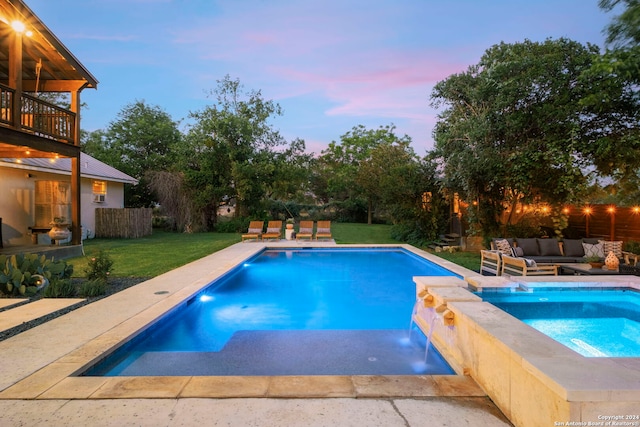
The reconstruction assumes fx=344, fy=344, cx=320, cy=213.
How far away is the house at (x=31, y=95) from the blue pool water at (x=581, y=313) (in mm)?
9802

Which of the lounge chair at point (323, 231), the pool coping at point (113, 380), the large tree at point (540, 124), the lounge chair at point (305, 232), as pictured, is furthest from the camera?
the lounge chair at point (305, 232)

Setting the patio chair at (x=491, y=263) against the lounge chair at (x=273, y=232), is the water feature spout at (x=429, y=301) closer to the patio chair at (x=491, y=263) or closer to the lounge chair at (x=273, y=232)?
the patio chair at (x=491, y=263)

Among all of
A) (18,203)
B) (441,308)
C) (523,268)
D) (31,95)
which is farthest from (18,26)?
(523,268)

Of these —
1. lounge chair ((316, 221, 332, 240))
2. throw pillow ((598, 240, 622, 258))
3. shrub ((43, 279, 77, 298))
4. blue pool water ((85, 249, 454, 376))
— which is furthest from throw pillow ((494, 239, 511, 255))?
shrub ((43, 279, 77, 298))

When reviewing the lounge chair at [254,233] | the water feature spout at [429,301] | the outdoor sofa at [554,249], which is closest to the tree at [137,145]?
the lounge chair at [254,233]

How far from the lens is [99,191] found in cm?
1508

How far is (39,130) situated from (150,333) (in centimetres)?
679

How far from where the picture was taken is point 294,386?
2.81m

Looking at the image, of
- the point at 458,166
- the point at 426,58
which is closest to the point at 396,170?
the point at 458,166

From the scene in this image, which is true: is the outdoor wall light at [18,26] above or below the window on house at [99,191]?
above

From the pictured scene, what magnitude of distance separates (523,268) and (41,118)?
11818 millimetres

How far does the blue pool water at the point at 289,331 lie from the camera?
3758mm

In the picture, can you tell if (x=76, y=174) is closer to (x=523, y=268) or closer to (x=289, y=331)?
(x=289, y=331)

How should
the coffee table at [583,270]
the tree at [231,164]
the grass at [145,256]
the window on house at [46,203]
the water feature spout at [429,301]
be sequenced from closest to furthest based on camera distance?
the water feature spout at [429,301], the coffee table at [583,270], the grass at [145,256], the window on house at [46,203], the tree at [231,164]
